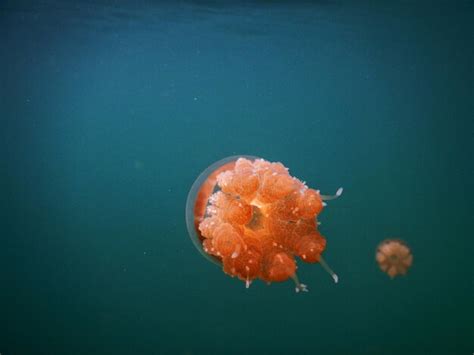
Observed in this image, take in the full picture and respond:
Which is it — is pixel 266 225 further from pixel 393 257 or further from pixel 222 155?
pixel 393 257

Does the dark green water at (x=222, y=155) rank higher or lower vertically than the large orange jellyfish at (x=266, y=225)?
higher

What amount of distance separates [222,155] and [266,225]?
14.7ft

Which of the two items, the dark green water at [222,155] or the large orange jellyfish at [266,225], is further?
the dark green water at [222,155]

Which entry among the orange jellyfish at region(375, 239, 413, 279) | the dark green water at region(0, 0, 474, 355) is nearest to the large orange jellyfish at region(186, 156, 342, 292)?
the dark green water at region(0, 0, 474, 355)

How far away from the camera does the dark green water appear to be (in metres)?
7.05

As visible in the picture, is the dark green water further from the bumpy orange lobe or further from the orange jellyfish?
the bumpy orange lobe

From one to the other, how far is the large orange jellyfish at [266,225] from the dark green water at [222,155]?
13.5 ft

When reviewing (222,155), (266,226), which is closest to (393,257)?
(222,155)

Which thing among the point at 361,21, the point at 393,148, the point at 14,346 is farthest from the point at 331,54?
the point at 14,346

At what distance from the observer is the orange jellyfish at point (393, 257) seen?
7312mm

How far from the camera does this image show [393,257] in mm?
7406

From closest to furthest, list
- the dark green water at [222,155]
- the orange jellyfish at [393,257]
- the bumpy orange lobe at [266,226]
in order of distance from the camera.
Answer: the bumpy orange lobe at [266,226] → the dark green water at [222,155] → the orange jellyfish at [393,257]

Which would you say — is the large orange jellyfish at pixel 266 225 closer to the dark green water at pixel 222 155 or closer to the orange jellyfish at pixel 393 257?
the dark green water at pixel 222 155

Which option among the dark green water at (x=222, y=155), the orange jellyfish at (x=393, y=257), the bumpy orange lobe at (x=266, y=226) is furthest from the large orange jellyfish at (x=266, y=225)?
the orange jellyfish at (x=393, y=257)
